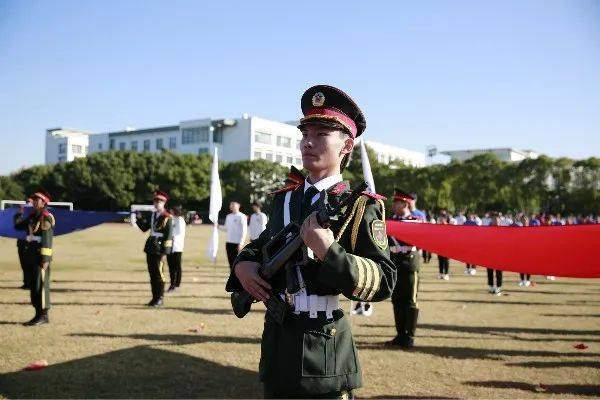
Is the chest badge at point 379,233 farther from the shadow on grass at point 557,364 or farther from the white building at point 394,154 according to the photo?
the white building at point 394,154

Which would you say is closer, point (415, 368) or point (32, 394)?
point (32, 394)

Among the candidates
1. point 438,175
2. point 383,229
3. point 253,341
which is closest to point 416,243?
point 253,341

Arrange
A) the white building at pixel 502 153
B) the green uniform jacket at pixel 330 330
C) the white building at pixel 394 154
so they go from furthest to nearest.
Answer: the white building at pixel 502 153, the white building at pixel 394 154, the green uniform jacket at pixel 330 330

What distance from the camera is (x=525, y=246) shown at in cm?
595

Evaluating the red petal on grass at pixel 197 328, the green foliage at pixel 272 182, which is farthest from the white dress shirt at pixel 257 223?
the green foliage at pixel 272 182

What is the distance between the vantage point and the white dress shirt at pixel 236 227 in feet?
50.3

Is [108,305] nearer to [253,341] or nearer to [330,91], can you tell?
[253,341]

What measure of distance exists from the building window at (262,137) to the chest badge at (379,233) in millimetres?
107252

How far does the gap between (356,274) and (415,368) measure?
5.05m

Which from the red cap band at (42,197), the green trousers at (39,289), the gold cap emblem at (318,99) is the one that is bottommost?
the green trousers at (39,289)

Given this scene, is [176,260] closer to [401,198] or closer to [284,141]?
[401,198]

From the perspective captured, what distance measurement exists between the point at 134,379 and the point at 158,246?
5.37m

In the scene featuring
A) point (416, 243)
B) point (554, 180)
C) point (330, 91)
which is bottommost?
point (416, 243)

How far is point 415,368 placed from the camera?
7.14 metres
